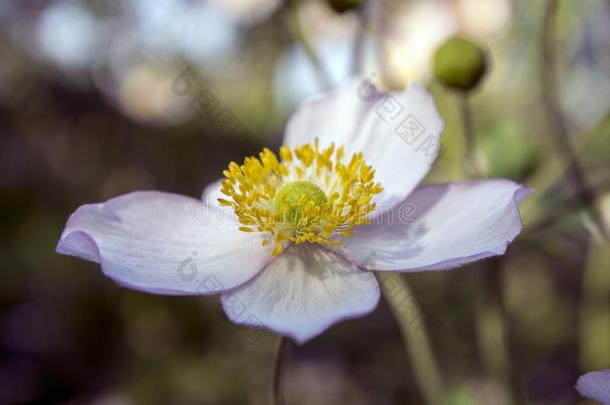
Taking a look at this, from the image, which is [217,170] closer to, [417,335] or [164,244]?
[417,335]

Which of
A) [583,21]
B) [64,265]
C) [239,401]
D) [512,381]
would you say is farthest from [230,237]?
[64,265]

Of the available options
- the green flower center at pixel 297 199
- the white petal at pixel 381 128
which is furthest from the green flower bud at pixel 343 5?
the green flower center at pixel 297 199

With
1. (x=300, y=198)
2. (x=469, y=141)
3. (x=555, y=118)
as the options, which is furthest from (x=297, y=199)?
(x=555, y=118)

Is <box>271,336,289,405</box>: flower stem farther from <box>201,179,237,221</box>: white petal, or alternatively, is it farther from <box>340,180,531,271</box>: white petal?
<box>201,179,237,221</box>: white petal

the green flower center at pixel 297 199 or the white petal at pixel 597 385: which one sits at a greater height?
the green flower center at pixel 297 199

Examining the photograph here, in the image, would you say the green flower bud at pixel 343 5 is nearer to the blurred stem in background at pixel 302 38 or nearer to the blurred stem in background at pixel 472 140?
the blurred stem in background at pixel 302 38

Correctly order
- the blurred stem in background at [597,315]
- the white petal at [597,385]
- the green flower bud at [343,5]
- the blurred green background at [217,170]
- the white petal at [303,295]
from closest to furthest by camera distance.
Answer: the white petal at [597,385] → the white petal at [303,295] → the green flower bud at [343,5] → the blurred stem in background at [597,315] → the blurred green background at [217,170]

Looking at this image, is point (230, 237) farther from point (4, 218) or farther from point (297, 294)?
point (4, 218)
